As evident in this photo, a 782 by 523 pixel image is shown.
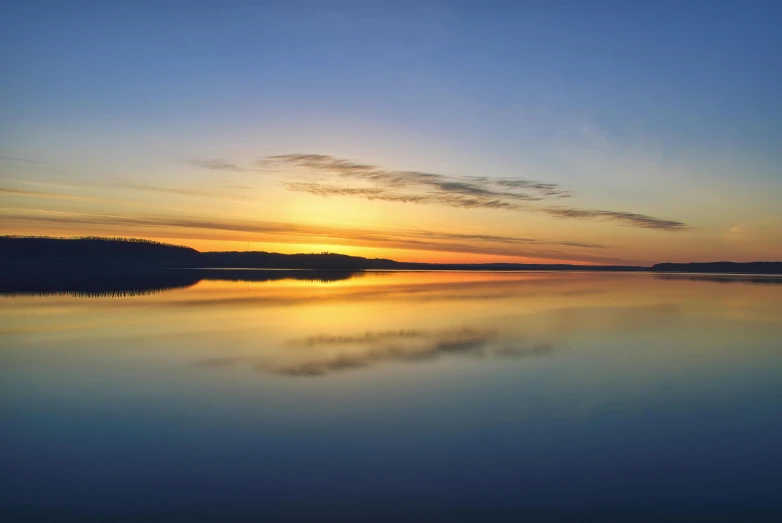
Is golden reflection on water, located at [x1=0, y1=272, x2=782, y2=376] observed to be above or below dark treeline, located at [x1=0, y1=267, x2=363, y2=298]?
above

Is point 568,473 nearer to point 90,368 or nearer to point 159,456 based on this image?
point 159,456

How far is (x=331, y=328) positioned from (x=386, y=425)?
9014 millimetres

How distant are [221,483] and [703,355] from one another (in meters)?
11.3

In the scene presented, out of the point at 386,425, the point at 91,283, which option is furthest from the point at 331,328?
the point at 91,283

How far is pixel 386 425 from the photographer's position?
704cm

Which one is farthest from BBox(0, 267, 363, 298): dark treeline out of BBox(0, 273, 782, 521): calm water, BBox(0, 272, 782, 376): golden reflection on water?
BBox(0, 273, 782, 521): calm water

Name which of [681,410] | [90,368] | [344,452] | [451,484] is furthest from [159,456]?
[681,410]

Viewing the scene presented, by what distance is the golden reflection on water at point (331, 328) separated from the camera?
11.6m

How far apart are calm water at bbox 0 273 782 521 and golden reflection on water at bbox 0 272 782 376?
143mm

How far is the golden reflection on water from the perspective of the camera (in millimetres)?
11594

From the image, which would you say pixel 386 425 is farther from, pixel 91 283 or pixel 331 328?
pixel 91 283

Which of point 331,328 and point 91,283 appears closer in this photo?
point 331,328

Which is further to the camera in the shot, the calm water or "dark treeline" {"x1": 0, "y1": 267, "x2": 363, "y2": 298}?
"dark treeline" {"x1": 0, "y1": 267, "x2": 363, "y2": 298}

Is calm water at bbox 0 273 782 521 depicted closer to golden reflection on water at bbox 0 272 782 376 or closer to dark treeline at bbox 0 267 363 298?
golden reflection on water at bbox 0 272 782 376
